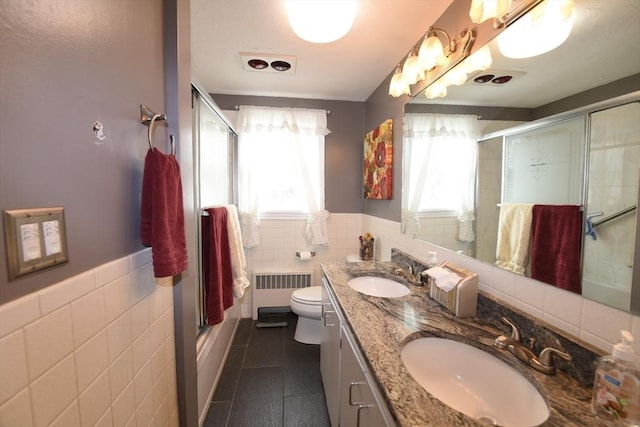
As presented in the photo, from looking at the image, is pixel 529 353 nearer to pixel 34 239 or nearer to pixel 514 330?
pixel 514 330

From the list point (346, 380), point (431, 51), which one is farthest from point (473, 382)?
point (431, 51)

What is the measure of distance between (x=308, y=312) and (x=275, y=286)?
23.8 inches

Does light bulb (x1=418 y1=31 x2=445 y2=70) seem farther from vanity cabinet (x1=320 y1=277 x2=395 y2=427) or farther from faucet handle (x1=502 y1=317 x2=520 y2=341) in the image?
vanity cabinet (x1=320 y1=277 x2=395 y2=427)

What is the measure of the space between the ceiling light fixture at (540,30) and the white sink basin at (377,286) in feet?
3.99

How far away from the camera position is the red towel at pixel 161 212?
83 cm

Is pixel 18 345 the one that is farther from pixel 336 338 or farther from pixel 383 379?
pixel 336 338

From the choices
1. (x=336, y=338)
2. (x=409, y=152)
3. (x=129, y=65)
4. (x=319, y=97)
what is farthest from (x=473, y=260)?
(x=319, y=97)

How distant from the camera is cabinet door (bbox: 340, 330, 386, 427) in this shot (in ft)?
2.65

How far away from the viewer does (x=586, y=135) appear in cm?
74

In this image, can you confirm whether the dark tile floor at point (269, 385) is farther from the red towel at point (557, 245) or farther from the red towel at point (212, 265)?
the red towel at point (557, 245)

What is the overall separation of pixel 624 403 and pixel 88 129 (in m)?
1.43

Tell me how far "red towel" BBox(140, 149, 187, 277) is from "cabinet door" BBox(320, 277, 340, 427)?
82 cm

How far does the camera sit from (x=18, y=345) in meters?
0.49

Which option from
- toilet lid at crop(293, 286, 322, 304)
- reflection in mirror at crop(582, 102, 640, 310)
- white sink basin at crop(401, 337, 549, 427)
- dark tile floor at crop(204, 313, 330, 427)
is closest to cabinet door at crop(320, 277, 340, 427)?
dark tile floor at crop(204, 313, 330, 427)
